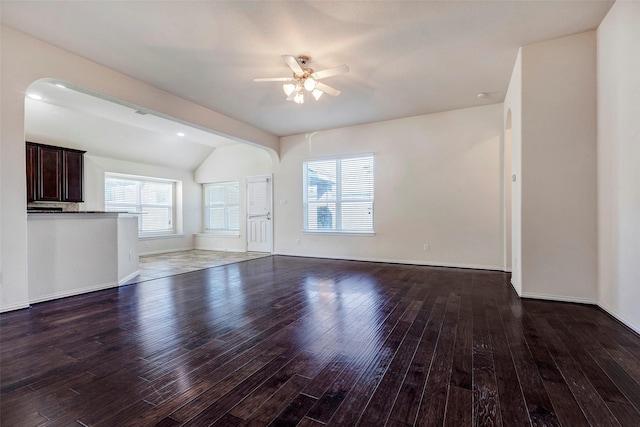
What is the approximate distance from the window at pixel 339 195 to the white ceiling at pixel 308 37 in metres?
1.98

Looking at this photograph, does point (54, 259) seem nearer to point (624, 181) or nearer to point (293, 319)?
point (293, 319)

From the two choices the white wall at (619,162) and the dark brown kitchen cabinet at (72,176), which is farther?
the dark brown kitchen cabinet at (72,176)

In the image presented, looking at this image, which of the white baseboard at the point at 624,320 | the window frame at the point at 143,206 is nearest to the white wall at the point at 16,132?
the window frame at the point at 143,206

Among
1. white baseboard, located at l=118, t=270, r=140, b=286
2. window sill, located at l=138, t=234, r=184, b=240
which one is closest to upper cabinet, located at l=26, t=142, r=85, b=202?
window sill, located at l=138, t=234, r=184, b=240

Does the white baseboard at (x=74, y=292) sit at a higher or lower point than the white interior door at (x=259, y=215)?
lower

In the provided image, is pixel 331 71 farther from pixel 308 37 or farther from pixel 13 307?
pixel 13 307

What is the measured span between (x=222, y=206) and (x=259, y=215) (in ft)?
5.89

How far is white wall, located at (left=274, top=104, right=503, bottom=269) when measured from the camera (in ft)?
16.2

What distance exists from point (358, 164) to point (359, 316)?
3.96 m

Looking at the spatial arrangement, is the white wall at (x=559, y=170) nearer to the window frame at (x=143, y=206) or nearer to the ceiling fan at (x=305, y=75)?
the ceiling fan at (x=305, y=75)

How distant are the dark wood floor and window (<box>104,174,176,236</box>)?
15.0 feet

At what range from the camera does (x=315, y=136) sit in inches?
260

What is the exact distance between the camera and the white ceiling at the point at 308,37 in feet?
8.50

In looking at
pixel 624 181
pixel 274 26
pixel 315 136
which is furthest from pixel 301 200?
pixel 624 181
